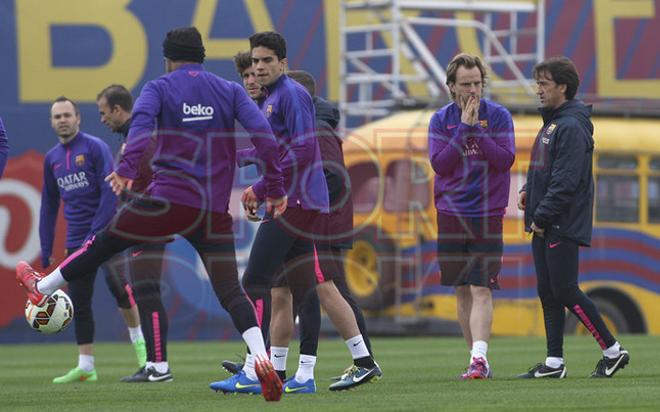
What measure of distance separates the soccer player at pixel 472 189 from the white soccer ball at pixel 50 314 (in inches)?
113

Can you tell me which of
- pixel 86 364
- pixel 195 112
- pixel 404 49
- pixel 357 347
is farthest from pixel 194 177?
pixel 404 49

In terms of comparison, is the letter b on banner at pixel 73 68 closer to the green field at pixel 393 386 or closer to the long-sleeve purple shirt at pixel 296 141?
the green field at pixel 393 386

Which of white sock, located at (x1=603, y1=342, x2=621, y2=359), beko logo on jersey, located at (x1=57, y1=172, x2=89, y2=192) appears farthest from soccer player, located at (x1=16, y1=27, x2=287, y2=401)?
beko logo on jersey, located at (x1=57, y1=172, x2=89, y2=192)

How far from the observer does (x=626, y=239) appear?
20.2 m

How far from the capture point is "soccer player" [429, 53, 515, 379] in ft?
35.5

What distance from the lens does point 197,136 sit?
877 centimetres

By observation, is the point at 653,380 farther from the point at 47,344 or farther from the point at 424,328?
the point at 47,344

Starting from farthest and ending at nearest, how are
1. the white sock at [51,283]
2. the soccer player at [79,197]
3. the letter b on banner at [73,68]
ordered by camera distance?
1. the letter b on banner at [73,68]
2. the soccer player at [79,197]
3. the white sock at [51,283]

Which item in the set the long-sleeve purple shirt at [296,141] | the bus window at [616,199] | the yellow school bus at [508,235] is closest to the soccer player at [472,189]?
the long-sleeve purple shirt at [296,141]

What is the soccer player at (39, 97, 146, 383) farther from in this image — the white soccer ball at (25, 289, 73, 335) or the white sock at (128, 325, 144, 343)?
the white soccer ball at (25, 289, 73, 335)

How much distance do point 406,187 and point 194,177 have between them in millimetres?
11096

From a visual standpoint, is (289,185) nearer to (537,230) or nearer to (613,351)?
(537,230)

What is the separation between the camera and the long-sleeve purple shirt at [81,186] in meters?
12.5

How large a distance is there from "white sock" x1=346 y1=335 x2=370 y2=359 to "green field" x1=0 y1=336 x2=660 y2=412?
0.23 metres
